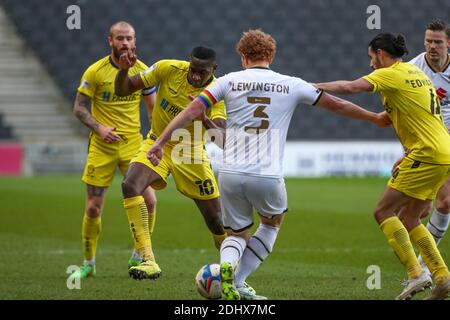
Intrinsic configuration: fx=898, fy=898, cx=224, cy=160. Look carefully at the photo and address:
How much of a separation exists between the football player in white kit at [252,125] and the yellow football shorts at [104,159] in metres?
2.52

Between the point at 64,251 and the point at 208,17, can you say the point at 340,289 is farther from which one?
the point at 208,17

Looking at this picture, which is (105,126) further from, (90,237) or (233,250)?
(233,250)

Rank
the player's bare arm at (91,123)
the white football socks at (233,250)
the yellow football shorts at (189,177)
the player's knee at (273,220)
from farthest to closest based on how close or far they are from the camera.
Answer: the player's bare arm at (91,123)
the yellow football shorts at (189,177)
the player's knee at (273,220)
the white football socks at (233,250)

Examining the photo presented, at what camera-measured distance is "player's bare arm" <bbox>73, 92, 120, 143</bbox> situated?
28.9ft

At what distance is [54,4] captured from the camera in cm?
2625

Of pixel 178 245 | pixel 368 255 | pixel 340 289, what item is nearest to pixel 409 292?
pixel 340 289

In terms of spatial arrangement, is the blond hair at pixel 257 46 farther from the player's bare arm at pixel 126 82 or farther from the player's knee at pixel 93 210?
the player's knee at pixel 93 210

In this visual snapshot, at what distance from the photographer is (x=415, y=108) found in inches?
285

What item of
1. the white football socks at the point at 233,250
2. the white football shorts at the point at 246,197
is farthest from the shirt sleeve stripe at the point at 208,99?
the white football socks at the point at 233,250

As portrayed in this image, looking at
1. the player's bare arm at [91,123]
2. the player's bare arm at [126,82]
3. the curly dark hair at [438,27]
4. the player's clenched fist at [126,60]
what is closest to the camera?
the player's clenched fist at [126,60]

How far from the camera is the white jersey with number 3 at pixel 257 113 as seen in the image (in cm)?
670

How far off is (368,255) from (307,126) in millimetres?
15106

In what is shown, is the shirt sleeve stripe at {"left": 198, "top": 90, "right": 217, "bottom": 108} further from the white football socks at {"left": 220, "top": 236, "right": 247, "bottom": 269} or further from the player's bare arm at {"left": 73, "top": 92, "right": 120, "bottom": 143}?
the player's bare arm at {"left": 73, "top": 92, "right": 120, "bottom": 143}

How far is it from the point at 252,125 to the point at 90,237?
9.90ft
